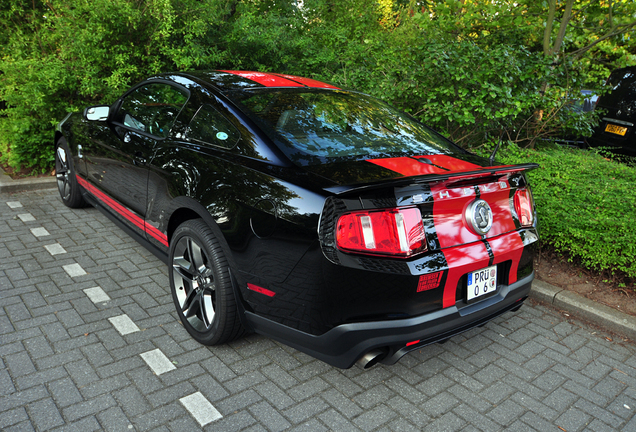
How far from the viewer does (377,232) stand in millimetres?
2166

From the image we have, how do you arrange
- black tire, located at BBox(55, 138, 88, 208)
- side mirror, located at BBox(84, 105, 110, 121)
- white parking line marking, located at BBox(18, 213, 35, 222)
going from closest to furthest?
1. side mirror, located at BBox(84, 105, 110, 121)
2. white parking line marking, located at BBox(18, 213, 35, 222)
3. black tire, located at BBox(55, 138, 88, 208)

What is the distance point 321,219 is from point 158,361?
55.0 inches

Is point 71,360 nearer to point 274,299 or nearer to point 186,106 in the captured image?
point 274,299

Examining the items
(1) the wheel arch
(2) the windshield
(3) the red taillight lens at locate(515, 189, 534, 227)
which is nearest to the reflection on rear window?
(2) the windshield

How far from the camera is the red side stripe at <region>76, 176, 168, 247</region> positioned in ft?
11.0

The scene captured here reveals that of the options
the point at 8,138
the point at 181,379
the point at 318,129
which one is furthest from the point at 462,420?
the point at 8,138

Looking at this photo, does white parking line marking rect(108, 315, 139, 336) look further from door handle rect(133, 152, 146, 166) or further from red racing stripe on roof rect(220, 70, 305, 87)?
red racing stripe on roof rect(220, 70, 305, 87)

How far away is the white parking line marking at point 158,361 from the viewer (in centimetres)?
268

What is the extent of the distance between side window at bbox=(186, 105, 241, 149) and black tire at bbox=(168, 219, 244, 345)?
52 centimetres

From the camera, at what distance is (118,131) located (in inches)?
154

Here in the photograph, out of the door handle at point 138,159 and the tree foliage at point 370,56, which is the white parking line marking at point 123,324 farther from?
the tree foliage at point 370,56

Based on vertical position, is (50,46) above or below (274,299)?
above

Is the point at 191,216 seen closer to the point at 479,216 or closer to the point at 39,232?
the point at 479,216

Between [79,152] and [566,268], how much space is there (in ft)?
15.8
